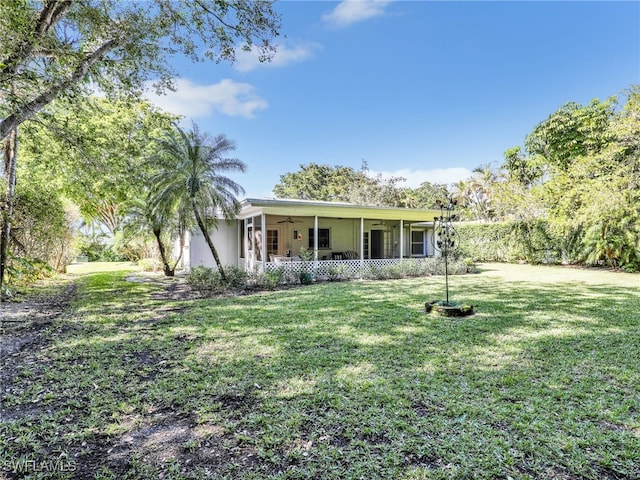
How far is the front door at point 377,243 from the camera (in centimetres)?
1833

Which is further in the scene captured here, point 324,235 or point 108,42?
point 324,235

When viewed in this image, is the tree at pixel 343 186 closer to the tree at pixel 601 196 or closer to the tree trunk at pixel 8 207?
the tree at pixel 601 196

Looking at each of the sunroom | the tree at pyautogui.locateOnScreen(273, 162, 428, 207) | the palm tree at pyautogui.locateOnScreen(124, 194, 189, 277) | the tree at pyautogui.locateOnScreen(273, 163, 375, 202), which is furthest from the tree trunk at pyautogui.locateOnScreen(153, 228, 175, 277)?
the tree at pyautogui.locateOnScreen(273, 163, 375, 202)

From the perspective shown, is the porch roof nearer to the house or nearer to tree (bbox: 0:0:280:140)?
the house

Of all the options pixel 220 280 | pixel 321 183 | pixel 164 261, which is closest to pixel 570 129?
pixel 321 183

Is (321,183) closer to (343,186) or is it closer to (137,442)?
(343,186)

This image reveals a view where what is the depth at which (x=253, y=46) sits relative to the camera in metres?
6.87

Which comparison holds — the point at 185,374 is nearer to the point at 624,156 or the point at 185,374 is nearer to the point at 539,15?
the point at 539,15

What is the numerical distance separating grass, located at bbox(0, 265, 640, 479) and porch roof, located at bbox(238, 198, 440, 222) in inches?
230

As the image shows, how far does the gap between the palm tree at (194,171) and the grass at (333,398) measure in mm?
4840

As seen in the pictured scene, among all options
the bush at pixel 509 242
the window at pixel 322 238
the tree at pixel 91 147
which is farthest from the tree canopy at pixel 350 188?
the tree at pixel 91 147

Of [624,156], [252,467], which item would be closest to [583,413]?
[252,467]

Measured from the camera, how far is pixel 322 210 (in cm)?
1304

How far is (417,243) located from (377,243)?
9.76ft
